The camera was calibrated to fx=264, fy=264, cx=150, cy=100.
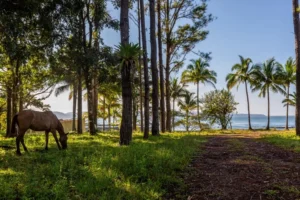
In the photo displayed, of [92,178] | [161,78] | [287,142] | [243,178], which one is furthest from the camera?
[161,78]

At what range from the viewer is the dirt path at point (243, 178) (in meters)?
4.76

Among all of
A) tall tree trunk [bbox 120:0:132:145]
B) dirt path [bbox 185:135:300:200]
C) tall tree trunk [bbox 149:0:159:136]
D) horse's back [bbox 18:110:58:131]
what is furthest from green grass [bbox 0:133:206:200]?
tall tree trunk [bbox 149:0:159:136]

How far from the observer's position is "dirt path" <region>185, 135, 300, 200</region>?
15.6 ft

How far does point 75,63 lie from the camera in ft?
49.2

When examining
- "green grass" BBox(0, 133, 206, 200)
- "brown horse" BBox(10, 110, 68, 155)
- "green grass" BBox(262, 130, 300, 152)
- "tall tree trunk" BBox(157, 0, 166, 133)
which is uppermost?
"tall tree trunk" BBox(157, 0, 166, 133)

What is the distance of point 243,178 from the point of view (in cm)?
575

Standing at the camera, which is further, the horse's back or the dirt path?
the horse's back

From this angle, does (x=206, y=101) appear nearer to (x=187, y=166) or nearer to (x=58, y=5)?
(x=58, y=5)

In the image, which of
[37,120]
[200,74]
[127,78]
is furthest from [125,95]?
[200,74]

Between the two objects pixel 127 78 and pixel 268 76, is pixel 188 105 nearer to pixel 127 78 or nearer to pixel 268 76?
pixel 268 76

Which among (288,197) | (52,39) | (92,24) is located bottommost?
(288,197)

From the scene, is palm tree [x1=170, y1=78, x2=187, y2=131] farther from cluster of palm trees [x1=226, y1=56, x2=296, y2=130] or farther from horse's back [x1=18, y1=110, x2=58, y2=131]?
horse's back [x1=18, y1=110, x2=58, y2=131]

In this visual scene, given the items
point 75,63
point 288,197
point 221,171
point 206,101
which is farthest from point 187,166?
point 206,101

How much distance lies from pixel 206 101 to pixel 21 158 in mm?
29922
